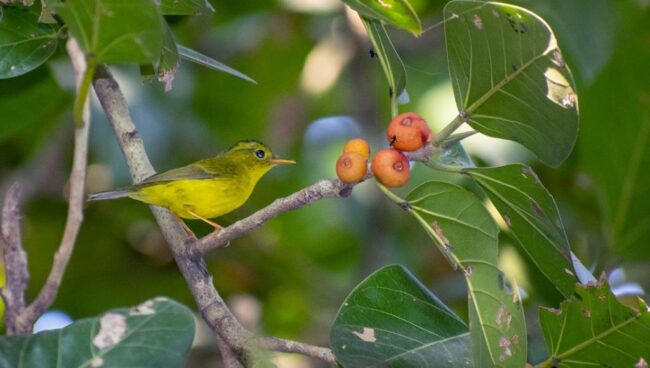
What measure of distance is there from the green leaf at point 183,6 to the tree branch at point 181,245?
250 millimetres

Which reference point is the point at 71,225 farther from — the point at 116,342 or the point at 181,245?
the point at 181,245

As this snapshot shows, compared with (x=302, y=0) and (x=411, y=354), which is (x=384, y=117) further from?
(x=411, y=354)

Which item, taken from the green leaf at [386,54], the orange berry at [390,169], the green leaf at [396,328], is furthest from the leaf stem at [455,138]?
the green leaf at [396,328]

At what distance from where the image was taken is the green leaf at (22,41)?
2.35 metres

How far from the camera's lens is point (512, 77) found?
6.73ft

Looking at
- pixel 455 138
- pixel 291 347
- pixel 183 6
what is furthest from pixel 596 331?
pixel 183 6

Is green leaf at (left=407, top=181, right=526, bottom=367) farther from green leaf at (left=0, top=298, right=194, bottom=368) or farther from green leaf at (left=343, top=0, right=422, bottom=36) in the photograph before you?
green leaf at (left=0, top=298, right=194, bottom=368)

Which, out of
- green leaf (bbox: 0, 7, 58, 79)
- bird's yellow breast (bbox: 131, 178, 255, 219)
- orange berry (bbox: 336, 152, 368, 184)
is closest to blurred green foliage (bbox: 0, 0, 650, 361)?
bird's yellow breast (bbox: 131, 178, 255, 219)

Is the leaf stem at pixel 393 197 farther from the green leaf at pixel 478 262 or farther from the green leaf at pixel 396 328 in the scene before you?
the green leaf at pixel 396 328

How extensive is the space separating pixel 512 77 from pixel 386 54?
1.11 ft

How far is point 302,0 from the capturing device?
198 inches

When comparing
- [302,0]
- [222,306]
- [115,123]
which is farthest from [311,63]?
[222,306]

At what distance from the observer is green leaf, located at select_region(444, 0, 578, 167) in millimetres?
1985

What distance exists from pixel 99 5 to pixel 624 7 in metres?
4.08
